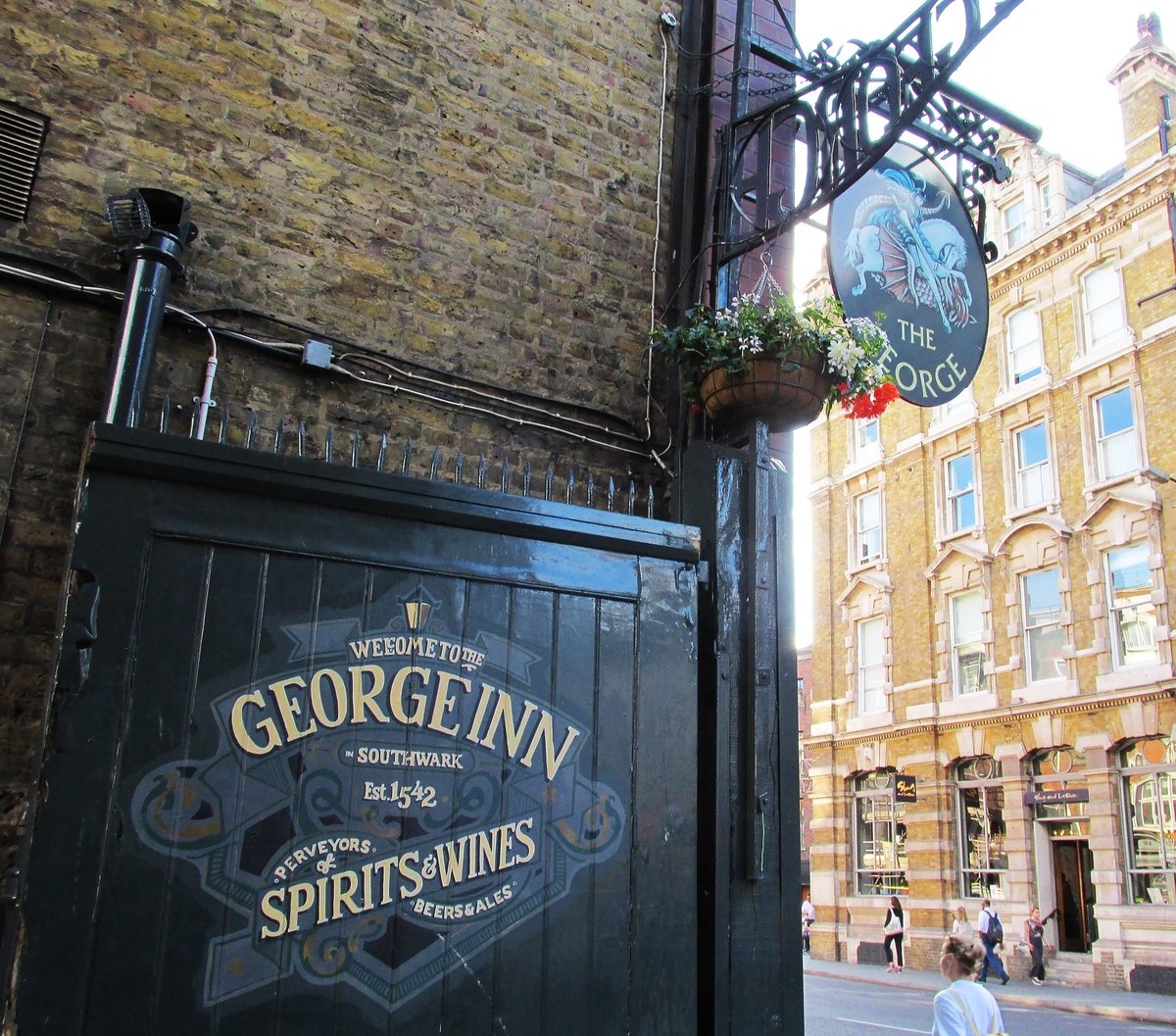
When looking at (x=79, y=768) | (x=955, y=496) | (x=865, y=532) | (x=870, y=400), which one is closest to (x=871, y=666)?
(x=865, y=532)

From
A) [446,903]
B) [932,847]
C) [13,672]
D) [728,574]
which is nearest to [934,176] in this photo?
[728,574]

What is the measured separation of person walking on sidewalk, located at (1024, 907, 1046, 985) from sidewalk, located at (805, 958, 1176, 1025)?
187 mm

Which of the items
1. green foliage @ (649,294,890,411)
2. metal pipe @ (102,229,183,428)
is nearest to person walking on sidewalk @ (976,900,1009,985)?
green foliage @ (649,294,890,411)

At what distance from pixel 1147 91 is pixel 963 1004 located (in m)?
23.2

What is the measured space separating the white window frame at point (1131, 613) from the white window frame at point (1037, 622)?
1142 mm

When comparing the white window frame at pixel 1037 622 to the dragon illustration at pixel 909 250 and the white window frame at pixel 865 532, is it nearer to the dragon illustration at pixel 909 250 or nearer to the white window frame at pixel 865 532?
the white window frame at pixel 865 532

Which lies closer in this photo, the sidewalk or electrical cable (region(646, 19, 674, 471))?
electrical cable (region(646, 19, 674, 471))

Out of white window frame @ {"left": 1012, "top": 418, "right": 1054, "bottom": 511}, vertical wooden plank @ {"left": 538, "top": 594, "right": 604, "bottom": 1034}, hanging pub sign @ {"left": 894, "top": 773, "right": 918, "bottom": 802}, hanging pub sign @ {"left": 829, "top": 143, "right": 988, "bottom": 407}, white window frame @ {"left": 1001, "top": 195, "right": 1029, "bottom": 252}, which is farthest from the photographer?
white window frame @ {"left": 1001, "top": 195, "right": 1029, "bottom": 252}

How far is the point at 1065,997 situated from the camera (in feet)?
56.0

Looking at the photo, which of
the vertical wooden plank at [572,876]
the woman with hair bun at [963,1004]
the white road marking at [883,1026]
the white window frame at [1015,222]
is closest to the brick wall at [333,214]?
the vertical wooden plank at [572,876]

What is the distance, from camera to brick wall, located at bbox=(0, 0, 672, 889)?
4.29m

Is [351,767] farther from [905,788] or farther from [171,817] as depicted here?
[905,788]

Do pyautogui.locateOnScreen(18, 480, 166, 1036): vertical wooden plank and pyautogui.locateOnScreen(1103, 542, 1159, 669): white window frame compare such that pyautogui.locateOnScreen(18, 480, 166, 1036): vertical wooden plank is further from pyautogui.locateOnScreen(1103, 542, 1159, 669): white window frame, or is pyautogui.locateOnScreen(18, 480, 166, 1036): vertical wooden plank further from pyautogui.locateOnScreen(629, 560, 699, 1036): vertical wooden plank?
pyautogui.locateOnScreen(1103, 542, 1159, 669): white window frame

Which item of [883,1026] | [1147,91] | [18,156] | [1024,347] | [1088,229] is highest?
[1147,91]
